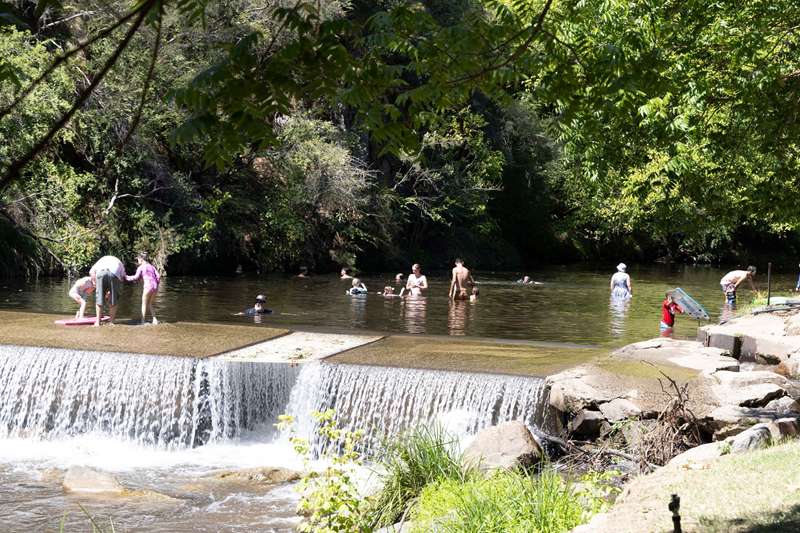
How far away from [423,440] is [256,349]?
6.14 metres

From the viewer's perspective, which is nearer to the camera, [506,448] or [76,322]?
[506,448]

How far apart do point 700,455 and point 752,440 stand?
498mm

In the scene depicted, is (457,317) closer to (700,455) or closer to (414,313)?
(414,313)

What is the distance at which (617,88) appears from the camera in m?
4.36

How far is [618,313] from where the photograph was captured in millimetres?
22719

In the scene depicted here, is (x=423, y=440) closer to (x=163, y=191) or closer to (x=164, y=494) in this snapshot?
(x=164, y=494)

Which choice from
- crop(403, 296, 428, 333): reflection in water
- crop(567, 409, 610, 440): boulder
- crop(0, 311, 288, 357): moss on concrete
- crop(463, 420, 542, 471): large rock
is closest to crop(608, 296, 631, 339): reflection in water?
crop(403, 296, 428, 333): reflection in water

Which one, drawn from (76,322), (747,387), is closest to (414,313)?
(76,322)

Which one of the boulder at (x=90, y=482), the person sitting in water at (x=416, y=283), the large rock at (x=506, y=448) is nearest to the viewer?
the large rock at (x=506, y=448)

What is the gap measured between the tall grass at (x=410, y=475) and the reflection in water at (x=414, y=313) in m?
10.3

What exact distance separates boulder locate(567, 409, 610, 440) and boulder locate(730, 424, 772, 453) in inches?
95.9

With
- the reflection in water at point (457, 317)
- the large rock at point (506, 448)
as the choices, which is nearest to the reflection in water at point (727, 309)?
the reflection in water at point (457, 317)

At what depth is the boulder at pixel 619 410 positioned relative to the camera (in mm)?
10136

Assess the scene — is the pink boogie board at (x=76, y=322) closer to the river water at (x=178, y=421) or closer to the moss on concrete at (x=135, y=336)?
the moss on concrete at (x=135, y=336)
